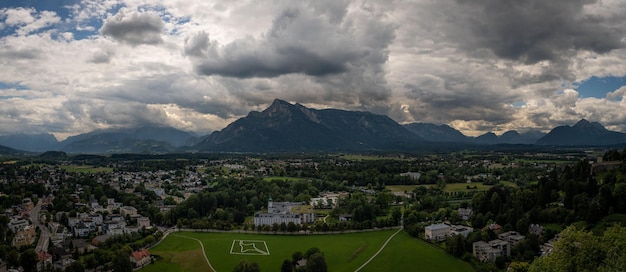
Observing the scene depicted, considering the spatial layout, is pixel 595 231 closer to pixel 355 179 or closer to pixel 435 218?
pixel 435 218

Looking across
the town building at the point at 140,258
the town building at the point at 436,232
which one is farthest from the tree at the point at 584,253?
the town building at the point at 140,258

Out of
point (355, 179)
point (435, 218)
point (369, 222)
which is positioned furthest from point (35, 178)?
point (435, 218)

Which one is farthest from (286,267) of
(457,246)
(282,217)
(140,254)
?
(282,217)

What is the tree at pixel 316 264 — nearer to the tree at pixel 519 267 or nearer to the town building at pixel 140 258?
the tree at pixel 519 267

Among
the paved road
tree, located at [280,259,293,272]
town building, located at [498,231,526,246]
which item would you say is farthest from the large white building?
town building, located at [498,231,526,246]

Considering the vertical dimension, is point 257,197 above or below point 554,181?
below

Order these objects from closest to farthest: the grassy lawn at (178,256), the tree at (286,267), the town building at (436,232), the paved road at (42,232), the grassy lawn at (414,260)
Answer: the tree at (286,267)
the grassy lawn at (414,260)
the grassy lawn at (178,256)
the paved road at (42,232)
the town building at (436,232)
